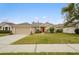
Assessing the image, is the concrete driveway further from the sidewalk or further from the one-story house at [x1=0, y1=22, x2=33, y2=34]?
the sidewalk

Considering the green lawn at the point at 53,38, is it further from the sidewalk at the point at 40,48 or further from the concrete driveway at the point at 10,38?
the concrete driveway at the point at 10,38

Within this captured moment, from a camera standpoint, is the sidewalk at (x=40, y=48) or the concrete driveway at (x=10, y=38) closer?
the sidewalk at (x=40, y=48)

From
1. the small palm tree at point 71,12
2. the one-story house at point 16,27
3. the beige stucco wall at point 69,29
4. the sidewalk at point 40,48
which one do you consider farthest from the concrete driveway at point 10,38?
the small palm tree at point 71,12

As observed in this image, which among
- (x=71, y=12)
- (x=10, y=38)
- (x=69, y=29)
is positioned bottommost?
(x=10, y=38)

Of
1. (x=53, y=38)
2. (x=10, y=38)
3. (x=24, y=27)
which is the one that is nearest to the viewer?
(x=53, y=38)

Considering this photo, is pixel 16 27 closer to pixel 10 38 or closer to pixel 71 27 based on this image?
pixel 10 38

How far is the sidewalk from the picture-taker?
6.15 metres

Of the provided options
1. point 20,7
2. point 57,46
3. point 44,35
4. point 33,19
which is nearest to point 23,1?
point 20,7

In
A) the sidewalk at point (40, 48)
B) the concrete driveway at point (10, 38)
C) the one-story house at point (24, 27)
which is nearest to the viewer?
the sidewalk at point (40, 48)

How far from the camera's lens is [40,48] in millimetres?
6352

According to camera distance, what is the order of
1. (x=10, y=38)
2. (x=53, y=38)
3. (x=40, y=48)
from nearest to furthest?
1. (x=40, y=48)
2. (x=53, y=38)
3. (x=10, y=38)

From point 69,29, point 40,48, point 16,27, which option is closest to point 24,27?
point 16,27

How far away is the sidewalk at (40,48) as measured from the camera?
615 centimetres

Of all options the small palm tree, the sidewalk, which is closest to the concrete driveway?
the sidewalk
